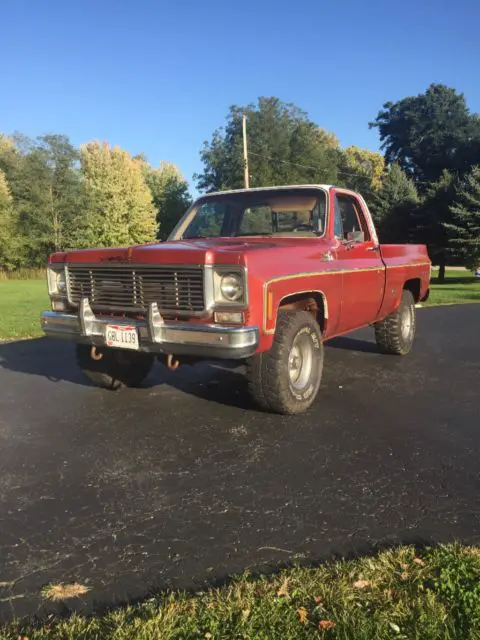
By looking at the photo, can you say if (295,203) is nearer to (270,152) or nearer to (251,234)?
(251,234)

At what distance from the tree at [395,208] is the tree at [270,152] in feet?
74.2

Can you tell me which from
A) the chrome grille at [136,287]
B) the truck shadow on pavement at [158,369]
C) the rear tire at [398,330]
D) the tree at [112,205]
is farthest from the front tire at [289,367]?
the tree at [112,205]

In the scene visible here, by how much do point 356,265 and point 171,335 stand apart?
243 centimetres

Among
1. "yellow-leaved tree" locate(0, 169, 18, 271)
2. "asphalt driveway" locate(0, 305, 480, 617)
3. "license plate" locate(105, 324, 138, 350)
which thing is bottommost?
"asphalt driveway" locate(0, 305, 480, 617)

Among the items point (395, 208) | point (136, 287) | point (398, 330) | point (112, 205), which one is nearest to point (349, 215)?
point (398, 330)

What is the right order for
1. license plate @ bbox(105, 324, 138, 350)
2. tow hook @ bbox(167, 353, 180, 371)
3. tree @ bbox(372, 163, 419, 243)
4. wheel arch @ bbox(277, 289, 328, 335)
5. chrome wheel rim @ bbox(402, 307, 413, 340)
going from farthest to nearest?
tree @ bbox(372, 163, 419, 243) < chrome wheel rim @ bbox(402, 307, 413, 340) < wheel arch @ bbox(277, 289, 328, 335) < tow hook @ bbox(167, 353, 180, 371) < license plate @ bbox(105, 324, 138, 350)

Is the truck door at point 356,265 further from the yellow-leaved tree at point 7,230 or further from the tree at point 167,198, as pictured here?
the tree at point 167,198

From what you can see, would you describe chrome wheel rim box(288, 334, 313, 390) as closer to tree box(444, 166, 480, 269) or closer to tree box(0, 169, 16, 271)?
tree box(444, 166, 480, 269)

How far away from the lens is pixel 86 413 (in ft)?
16.2

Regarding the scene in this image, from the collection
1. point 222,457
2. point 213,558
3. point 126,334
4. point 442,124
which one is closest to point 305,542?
point 213,558

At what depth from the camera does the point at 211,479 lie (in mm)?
3484

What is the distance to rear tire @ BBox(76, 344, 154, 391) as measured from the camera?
5575 mm

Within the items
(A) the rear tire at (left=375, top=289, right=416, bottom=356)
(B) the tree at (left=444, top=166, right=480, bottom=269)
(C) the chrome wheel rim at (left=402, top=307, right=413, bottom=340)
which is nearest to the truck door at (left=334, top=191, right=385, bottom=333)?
(A) the rear tire at (left=375, top=289, right=416, bottom=356)

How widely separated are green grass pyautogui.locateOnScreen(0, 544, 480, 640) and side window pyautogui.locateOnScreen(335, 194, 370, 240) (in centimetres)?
394
